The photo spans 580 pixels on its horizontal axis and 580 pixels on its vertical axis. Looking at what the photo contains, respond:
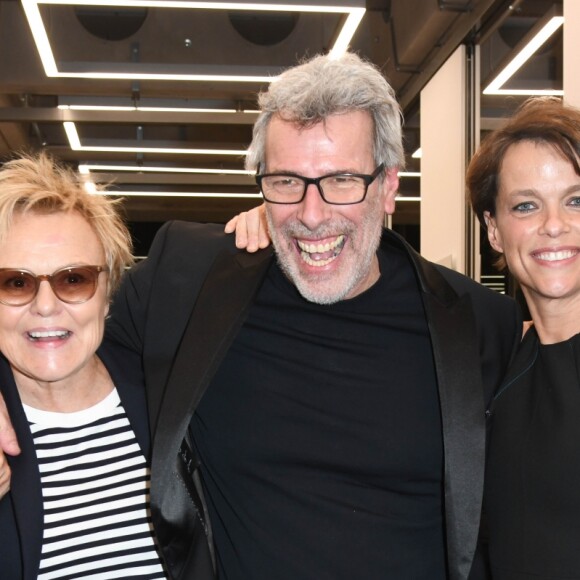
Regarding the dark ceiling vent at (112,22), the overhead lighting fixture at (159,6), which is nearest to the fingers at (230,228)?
the overhead lighting fixture at (159,6)

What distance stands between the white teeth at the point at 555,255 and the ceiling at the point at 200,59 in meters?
2.34

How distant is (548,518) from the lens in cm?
180

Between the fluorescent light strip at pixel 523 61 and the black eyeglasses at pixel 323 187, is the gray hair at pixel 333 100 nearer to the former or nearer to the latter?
the black eyeglasses at pixel 323 187


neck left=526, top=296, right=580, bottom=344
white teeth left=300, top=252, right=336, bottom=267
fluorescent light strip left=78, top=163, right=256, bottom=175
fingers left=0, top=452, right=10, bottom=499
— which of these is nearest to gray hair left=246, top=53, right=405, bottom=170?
white teeth left=300, top=252, right=336, bottom=267

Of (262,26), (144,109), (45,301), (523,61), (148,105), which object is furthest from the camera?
(148,105)

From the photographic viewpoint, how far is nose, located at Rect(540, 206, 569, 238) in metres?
1.97

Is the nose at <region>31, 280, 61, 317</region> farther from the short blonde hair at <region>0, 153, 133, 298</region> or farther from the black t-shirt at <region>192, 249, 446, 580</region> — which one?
the black t-shirt at <region>192, 249, 446, 580</region>

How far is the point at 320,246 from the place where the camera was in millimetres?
Result: 2080

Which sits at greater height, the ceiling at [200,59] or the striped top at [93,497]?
the ceiling at [200,59]

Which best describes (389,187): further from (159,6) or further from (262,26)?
(262,26)

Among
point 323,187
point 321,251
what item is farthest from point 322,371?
point 323,187

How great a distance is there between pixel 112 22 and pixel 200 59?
2.29 ft

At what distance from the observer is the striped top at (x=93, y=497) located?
1.84 metres

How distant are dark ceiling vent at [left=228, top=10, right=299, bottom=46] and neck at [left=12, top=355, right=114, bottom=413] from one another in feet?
16.9
